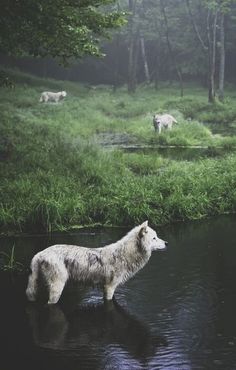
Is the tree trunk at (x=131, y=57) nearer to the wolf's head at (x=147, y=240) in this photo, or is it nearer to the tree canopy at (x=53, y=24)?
the tree canopy at (x=53, y=24)

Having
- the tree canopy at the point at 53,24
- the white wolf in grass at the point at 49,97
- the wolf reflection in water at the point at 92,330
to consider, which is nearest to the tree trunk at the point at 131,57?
the white wolf in grass at the point at 49,97

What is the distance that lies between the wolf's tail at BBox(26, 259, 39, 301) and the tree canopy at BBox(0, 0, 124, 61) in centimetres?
1044

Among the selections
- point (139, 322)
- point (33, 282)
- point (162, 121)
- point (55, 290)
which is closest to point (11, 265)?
point (33, 282)

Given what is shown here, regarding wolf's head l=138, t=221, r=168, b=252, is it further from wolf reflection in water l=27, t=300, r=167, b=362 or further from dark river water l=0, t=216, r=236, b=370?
wolf reflection in water l=27, t=300, r=167, b=362

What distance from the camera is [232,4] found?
163ft

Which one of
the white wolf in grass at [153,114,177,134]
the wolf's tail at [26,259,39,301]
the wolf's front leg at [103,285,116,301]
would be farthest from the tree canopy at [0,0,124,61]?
the white wolf in grass at [153,114,177,134]

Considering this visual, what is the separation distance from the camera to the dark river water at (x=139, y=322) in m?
7.59

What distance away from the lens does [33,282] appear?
9.11 m

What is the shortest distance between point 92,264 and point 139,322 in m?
1.22

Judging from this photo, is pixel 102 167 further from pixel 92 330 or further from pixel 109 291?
pixel 92 330

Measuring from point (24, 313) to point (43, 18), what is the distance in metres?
11.5

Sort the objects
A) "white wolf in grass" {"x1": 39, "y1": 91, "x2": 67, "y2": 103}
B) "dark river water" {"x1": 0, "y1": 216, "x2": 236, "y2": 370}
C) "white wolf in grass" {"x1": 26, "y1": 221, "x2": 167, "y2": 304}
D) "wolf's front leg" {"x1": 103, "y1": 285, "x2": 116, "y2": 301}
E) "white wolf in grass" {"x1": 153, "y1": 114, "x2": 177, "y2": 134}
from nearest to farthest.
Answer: "dark river water" {"x1": 0, "y1": 216, "x2": 236, "y2": 370}, "white wolf in grass" {"x1": 26, "y1": 221, "x2": 167, "y2": 304}, "wolf's front leg" {"x1": 103, "y1": 285, "x2": 116, "y2": 301}, "white wolf in grass" {"x1": 153, "y1": 114, "x2": 177, "y2": 134}, "white wolf in grass" {"x1": 39, "y1": 91, "x2": 67, "y2": 103}

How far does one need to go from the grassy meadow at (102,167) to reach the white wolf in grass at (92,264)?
5535 millimetres

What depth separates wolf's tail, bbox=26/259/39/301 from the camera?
897cm
